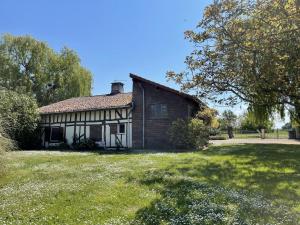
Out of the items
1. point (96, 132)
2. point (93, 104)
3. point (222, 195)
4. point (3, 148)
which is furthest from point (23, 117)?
point (222, 195)

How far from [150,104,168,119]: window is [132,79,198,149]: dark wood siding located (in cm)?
15

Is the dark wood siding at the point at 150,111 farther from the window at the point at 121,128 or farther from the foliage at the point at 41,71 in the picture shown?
the foliage at the point at 41,71

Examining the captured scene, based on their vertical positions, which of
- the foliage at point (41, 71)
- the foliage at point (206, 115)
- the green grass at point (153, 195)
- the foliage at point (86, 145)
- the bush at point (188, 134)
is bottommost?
the green grass at point (153, 195)

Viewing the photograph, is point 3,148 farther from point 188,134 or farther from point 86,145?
point 86,145

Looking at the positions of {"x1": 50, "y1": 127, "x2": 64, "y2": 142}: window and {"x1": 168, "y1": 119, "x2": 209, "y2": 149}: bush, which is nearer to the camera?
{"x1": 168, "y1": 119, "x2": 209, "y2": 149}: bush

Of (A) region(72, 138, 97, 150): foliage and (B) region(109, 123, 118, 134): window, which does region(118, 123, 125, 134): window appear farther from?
(A) region(72, 138, 97, 150): foliage

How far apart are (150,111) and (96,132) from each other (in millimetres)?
5482

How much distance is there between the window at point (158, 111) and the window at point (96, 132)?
16.8 feet

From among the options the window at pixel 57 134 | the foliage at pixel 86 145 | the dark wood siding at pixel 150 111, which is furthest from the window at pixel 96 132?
the window at pixel 57 134

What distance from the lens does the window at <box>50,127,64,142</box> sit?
27.8m

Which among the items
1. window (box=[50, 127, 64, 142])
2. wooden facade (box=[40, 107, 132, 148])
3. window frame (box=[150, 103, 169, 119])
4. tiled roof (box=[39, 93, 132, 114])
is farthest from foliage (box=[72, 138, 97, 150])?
window frame (box=[150, 103, 169, 119])

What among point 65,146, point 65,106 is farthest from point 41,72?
point 65,146

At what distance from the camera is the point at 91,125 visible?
2598 centimetres

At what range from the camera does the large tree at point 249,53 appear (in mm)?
8875
